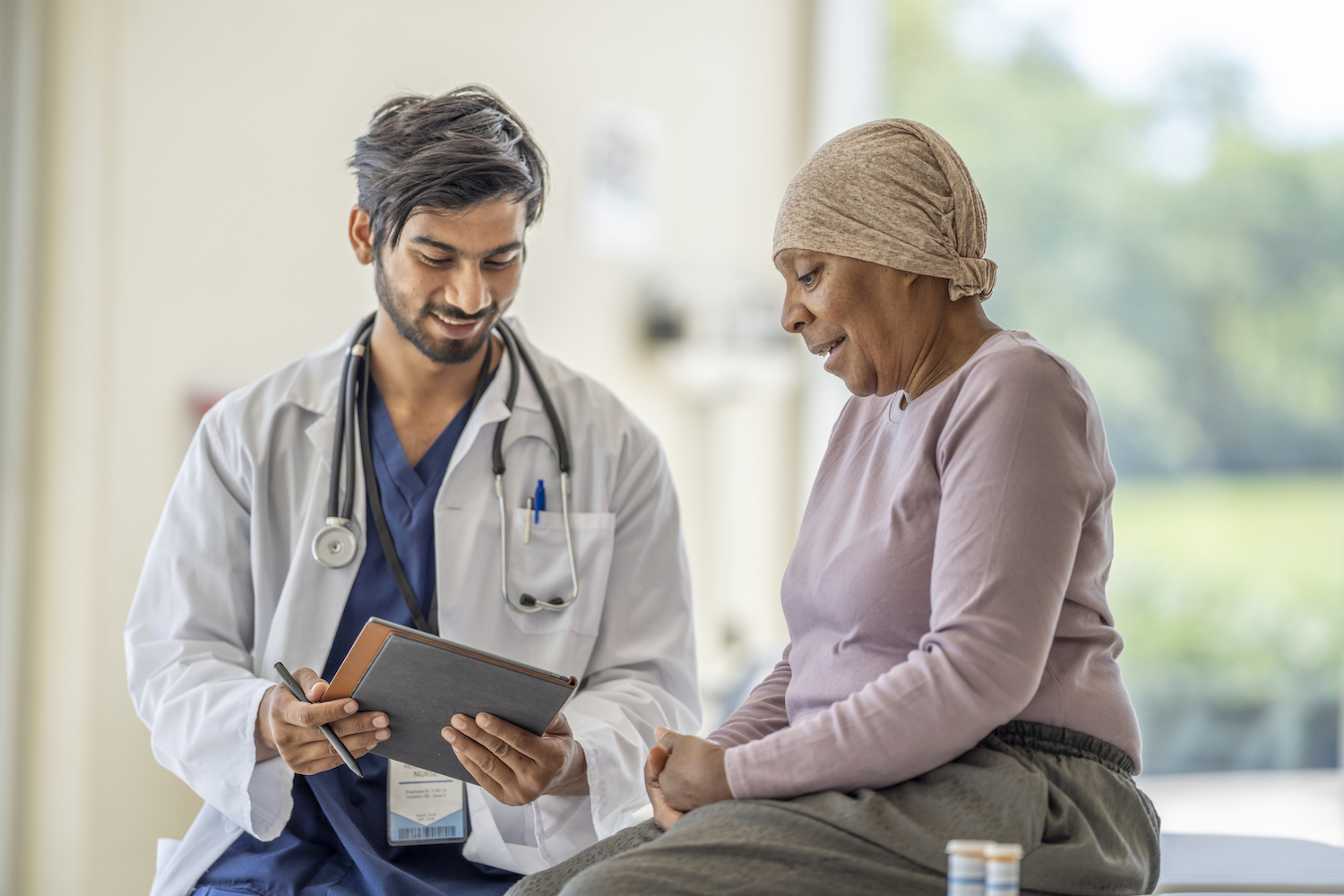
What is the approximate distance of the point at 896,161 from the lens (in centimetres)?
123

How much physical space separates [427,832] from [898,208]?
1.02 meters

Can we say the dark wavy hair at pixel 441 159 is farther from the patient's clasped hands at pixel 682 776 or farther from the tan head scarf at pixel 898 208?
the patient's clasped hands at pixel 682 776

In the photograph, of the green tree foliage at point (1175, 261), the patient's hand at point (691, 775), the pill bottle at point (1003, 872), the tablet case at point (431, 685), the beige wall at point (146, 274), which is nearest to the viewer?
the pill bottle at point (1003, 872)

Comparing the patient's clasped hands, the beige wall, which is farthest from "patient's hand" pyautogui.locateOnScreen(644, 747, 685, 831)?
the beige wall

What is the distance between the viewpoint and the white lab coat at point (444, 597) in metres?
1.61

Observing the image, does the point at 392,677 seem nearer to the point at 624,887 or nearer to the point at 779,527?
the point at 624,887

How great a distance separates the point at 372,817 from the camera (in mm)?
1648

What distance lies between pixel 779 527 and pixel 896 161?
3.21 metres

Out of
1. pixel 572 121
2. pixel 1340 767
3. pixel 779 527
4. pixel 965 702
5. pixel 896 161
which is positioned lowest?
pixel 1340 767

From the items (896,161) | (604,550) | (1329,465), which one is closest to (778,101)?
(1329,465)

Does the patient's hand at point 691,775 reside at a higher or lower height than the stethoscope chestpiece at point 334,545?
lower

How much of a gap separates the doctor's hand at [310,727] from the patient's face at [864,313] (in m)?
0.65

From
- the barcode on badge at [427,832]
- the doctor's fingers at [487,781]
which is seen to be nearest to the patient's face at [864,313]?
the doctor's fingers at [487,781]

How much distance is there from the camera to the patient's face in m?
1.25
